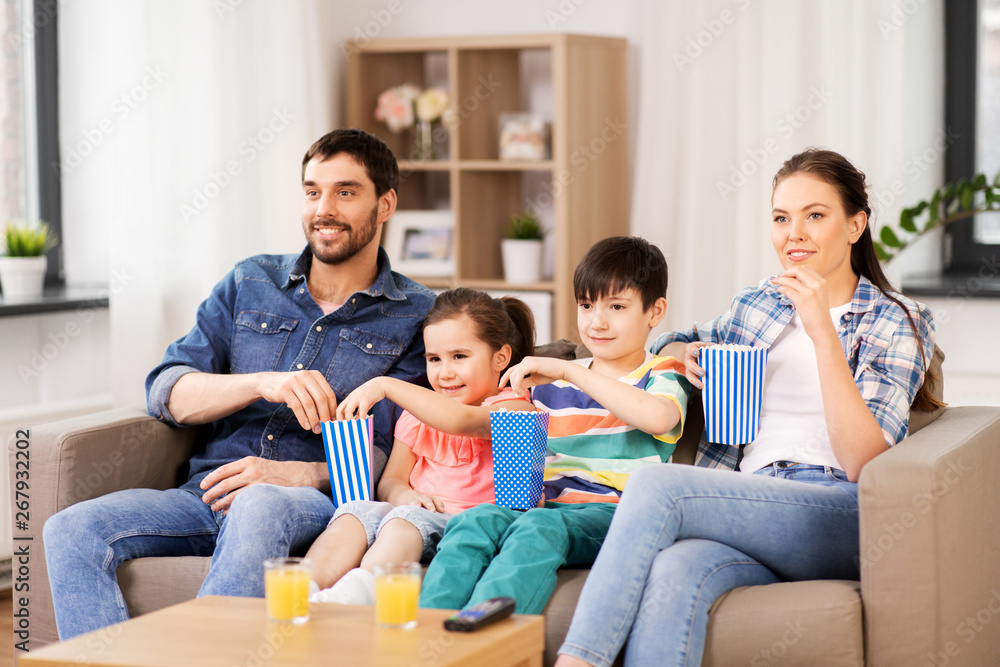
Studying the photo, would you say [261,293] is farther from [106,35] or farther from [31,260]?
[106,35]

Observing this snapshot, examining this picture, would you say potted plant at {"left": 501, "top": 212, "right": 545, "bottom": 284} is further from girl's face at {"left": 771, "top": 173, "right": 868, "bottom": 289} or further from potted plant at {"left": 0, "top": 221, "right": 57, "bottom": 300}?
girl's face at {"left": 771, "top": 173, "right": 868, "bottom": 289}

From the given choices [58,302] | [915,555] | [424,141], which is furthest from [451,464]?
[424,141]

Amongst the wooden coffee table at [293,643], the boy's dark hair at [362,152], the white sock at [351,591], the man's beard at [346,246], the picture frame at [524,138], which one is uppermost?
the picture frame at [524,138]

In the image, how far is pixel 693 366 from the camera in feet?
6.94

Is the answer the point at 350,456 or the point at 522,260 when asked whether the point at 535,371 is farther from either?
the point at 522,260

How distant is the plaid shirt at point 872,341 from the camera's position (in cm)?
198

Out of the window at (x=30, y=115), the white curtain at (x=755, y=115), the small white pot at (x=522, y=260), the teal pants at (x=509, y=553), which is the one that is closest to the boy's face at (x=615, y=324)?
the teal pants at (x=509, y=553)

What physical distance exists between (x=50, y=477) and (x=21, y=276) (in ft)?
4.40

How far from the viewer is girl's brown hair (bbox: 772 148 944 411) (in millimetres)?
2066

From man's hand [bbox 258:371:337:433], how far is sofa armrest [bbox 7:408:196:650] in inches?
14.3

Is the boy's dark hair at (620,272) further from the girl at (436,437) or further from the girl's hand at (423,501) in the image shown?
the girl's hand at (423,501)

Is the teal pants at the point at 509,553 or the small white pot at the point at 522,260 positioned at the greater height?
the small white pot at the point at 522,260

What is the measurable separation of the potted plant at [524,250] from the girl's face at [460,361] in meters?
1.73

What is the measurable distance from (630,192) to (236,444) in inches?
86.9
